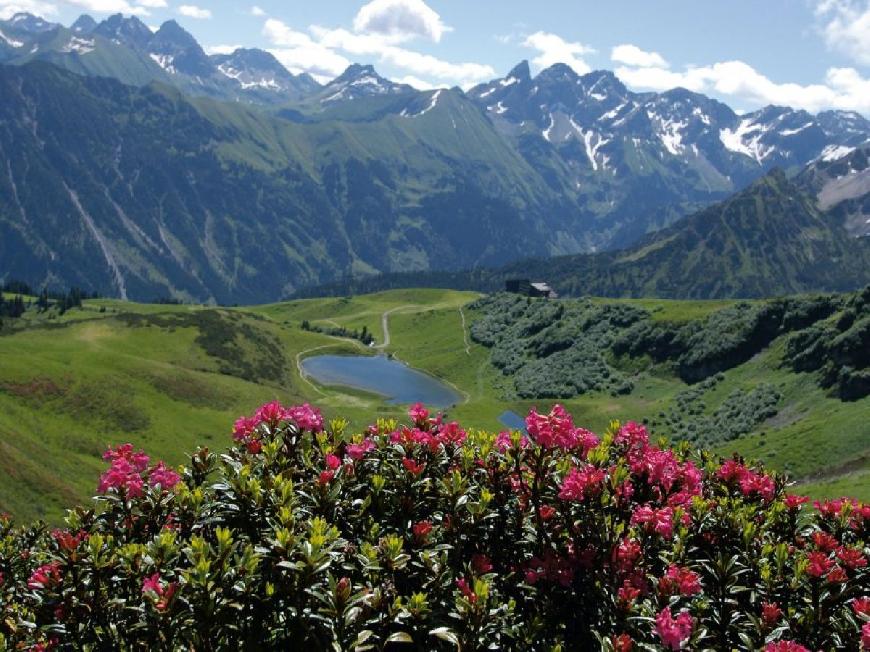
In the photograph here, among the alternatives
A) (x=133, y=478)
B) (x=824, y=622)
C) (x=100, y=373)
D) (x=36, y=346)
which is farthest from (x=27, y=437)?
(x=824, y=622)

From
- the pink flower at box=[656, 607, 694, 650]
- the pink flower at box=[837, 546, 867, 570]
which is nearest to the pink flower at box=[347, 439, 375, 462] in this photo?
the pink flower at box=[656, 607, 694, 650]

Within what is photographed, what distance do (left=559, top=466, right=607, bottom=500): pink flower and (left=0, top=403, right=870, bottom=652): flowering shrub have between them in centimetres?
4

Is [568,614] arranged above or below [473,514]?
below

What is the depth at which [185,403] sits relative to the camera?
121500mm

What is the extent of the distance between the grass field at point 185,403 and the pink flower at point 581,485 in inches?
2345

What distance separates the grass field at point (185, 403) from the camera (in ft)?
248

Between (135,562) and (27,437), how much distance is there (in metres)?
81.8

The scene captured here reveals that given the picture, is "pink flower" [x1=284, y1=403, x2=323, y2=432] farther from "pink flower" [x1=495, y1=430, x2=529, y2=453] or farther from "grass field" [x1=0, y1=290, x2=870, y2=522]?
"grass field" [x1=0, y1=290, x2=870, y2=522]

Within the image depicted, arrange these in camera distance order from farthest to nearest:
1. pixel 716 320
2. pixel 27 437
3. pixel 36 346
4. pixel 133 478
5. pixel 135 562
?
pixel 716 320 → pixel 36 346 → pixel 27 437 → pixel 133 478 → pixel 135 562

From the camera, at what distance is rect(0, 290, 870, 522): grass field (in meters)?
75.6

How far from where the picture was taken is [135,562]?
37.8 ft

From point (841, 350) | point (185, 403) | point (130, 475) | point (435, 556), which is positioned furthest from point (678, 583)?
point (841, 350)

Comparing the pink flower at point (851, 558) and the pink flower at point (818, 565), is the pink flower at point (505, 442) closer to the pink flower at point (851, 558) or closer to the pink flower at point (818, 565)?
the pink flower at point (818, 565)

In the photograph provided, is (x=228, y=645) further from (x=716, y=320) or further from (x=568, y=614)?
(x=716, y=320)
